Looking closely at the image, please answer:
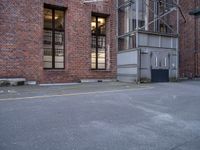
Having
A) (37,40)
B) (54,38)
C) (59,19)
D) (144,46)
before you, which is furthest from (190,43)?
(37,40)

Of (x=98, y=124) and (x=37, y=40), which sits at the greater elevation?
(x=37, y=40)

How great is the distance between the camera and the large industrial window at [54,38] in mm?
13406

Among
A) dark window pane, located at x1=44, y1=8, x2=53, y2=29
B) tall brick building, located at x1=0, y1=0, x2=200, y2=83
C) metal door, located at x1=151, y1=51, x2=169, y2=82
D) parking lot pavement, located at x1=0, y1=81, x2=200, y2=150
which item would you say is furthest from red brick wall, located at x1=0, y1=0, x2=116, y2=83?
parking lot pavement, located at x1=0, y1=81, x2=200, y2=150

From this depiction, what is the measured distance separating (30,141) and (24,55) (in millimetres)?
8965

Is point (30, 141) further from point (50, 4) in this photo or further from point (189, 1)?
point (189, 1)

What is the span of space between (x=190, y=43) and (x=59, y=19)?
31.6 feet

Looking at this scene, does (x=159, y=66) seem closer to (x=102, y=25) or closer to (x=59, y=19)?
(x=102, y=25)

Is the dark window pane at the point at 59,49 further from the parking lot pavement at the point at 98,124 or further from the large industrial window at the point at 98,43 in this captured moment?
the parking lot pavement at the point at 98,124

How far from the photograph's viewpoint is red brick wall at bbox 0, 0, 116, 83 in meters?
12.0

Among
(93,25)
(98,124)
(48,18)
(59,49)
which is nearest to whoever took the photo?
(98,124)

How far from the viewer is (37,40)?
41.7 ft

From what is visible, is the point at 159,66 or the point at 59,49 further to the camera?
the point at 159,66

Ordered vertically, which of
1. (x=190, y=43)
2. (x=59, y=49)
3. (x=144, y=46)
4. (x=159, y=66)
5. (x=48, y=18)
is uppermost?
(x=48, y=18)

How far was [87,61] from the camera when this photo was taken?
46.4 feet
